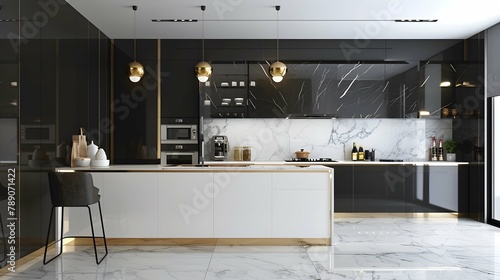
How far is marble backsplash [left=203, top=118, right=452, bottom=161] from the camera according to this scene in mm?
6629

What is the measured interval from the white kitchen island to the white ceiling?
6.21 ft

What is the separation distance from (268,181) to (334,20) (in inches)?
92.4

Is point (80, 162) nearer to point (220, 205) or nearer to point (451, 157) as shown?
point (220, 205)

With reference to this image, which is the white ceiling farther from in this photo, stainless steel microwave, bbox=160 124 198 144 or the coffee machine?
the coffee machine

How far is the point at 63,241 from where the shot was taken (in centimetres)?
435

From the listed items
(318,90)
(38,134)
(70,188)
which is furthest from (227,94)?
(70,188)

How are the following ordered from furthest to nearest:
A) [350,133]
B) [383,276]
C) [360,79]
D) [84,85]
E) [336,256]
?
[350,133], [360,79], [84,85], [336,256], [383,276]

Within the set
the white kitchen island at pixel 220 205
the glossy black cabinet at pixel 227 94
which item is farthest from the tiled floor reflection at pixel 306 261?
the glossy black cabinet at pixel 227 94

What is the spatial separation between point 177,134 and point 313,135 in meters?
2.13

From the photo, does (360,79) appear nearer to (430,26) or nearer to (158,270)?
(430,26)

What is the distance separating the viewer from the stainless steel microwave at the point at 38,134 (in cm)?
371

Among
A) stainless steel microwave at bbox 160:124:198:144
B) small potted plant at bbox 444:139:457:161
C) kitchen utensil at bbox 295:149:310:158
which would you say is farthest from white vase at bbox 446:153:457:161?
stainless steel microwave at bbox 160:124:198:144

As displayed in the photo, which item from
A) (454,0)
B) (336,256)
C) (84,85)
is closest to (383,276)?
(336,256)

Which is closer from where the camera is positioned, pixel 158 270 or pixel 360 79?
pixel 158 270
